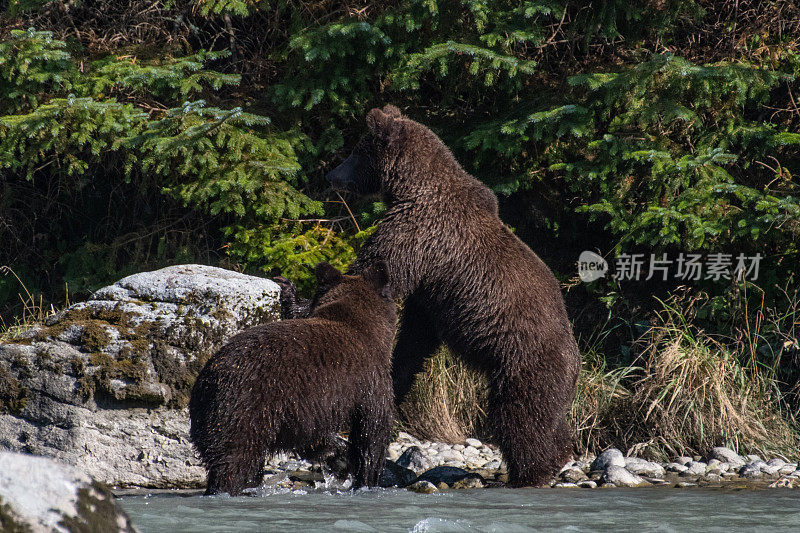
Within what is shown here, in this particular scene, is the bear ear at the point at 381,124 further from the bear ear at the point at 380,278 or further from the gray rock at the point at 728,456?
the gray rock at the point at 728,456

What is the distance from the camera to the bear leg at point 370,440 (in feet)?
17.6

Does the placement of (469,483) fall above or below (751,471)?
below

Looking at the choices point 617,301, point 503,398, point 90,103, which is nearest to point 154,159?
point 90,103

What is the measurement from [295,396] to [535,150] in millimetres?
4498

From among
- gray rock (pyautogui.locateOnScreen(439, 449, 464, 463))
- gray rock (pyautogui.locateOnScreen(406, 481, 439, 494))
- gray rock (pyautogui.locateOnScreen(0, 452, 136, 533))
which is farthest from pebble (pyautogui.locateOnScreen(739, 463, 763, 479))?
gray rock (pyautogui.locateOnScreen(0, 452, 136, 533))

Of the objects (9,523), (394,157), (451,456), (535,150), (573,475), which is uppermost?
(535,150)

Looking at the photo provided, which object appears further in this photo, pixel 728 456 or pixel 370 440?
pixel 728 456

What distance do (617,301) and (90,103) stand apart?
534 centimetres

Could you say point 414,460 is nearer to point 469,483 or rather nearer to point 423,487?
point 469,483

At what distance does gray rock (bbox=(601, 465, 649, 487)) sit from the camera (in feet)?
19.8

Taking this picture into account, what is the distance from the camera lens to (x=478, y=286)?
5992mm

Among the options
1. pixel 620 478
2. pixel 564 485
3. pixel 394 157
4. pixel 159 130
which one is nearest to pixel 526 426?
pixel 564 485

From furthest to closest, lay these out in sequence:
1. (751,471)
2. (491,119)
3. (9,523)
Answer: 1. (491,119)
2. (751,471)
3. (9,523)

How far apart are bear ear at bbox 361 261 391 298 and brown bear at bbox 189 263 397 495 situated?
295mm
